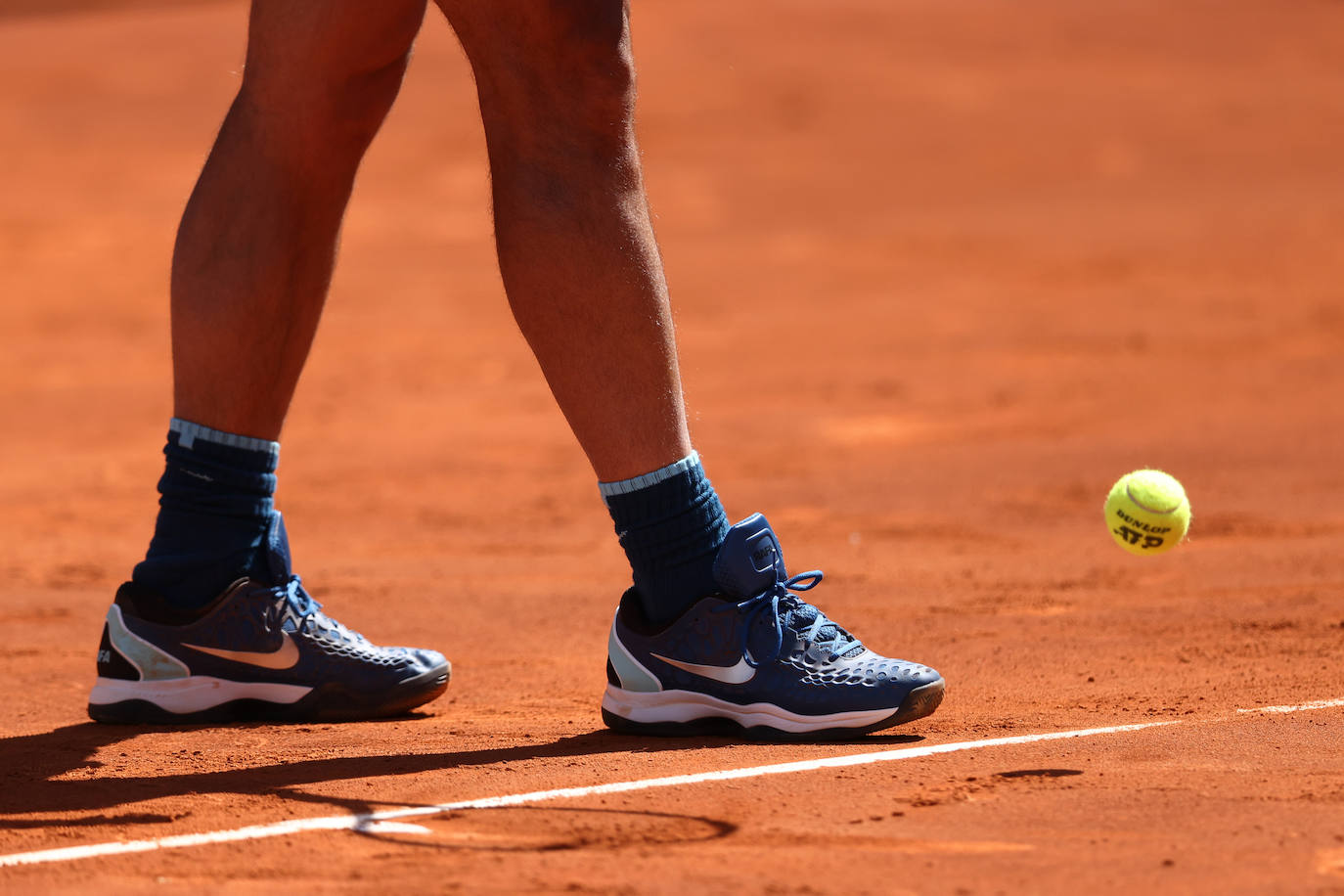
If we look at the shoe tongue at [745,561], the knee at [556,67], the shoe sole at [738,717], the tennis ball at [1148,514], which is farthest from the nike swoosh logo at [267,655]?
the tennis ball at [1148,514]

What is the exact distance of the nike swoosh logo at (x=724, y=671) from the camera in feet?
8.88

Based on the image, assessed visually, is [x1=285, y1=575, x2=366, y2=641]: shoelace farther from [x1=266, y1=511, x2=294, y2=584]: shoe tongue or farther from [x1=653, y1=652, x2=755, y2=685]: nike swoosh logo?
[x1=653, y1=652, x2=755, y2=685]: nike swoosh logo

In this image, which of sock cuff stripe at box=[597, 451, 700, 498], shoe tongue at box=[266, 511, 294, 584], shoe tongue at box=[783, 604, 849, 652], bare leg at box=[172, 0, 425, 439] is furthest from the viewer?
shoe tongue at box=[266, 511, 294, 584]

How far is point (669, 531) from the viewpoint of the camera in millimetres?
2695

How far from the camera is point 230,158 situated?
2953mm

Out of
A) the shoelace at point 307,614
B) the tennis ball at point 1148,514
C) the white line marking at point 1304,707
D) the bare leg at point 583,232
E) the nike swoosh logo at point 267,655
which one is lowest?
the white line marking at point 1304,707

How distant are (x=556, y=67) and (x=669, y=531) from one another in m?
0.79

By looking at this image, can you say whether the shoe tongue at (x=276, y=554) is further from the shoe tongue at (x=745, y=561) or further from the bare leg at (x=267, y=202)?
the shoe tongue at (x=745, y=561)

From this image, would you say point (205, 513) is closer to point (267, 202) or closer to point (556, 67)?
point (267, 202)

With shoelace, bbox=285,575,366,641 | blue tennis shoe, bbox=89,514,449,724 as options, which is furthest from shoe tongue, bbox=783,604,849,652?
shoelace, bbox=285,575,366,641

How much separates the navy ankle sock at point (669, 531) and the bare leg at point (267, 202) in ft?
2.38

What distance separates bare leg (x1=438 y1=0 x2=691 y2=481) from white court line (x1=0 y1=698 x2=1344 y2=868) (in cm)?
55

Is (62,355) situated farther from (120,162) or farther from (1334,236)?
(1334,236)

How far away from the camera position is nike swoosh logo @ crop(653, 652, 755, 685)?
2707 millimetres
